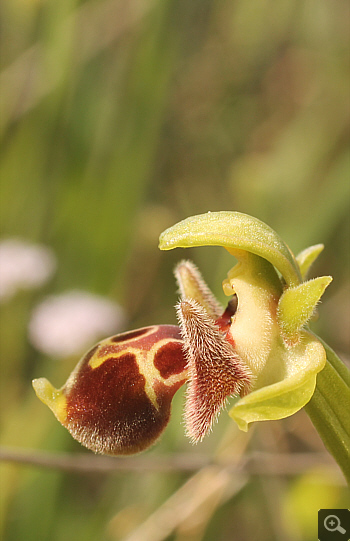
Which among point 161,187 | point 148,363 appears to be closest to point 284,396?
point 148,363

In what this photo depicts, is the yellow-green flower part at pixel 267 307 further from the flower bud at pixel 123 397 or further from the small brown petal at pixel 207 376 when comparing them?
the flower bud at pixel 123 397

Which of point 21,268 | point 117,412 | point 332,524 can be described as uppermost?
point 117,412

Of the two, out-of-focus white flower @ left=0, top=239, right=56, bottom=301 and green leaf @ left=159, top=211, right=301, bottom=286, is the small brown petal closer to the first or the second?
green leaf @ left=159, top=211, right=301, bottom=286

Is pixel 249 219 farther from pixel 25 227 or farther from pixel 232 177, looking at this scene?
pixel 232 177

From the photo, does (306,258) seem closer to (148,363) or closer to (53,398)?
(148,363)

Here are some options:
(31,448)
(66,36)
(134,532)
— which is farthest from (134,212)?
(134,532)

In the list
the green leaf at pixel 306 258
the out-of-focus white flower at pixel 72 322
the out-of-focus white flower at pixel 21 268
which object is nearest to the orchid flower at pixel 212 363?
the green leaf at pixel 306 258
